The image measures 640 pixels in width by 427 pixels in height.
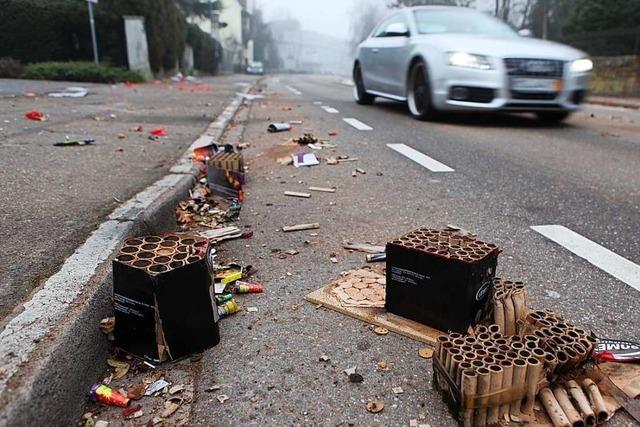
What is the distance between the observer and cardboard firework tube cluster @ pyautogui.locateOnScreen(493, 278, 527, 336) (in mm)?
1818

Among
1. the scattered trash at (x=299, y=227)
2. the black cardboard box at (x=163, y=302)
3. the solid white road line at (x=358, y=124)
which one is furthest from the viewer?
the solid white road line at (x=358, y=124)

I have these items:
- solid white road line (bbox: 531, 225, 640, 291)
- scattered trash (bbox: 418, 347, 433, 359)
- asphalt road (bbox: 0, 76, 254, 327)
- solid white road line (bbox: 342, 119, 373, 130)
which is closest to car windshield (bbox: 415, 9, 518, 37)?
solid white road line (bbox: 342, 119, 373, 130)

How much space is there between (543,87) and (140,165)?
5.48 m

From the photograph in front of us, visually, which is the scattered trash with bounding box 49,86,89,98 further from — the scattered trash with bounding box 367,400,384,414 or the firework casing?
the scattered trash with bounding box 367,400,384,414

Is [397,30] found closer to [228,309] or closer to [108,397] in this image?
[228,309]

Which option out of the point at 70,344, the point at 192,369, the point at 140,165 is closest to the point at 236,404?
the point at 192,369

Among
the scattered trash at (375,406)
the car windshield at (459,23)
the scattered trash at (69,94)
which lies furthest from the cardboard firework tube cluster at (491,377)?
the scattered trash at (69,94)

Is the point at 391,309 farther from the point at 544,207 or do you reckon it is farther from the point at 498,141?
the point at 498,141

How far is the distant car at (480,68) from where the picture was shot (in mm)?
6895

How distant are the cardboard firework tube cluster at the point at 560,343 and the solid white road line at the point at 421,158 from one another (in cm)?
312

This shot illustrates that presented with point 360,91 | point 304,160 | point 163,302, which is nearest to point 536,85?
point 304,160

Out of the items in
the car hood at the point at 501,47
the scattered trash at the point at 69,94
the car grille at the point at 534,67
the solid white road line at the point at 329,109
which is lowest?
the scattered trash at the point at 69,94

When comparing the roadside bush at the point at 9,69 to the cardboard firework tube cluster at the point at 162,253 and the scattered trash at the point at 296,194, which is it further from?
the cardboard firework tube cluster at the point at 162,253

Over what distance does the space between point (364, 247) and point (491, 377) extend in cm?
149
